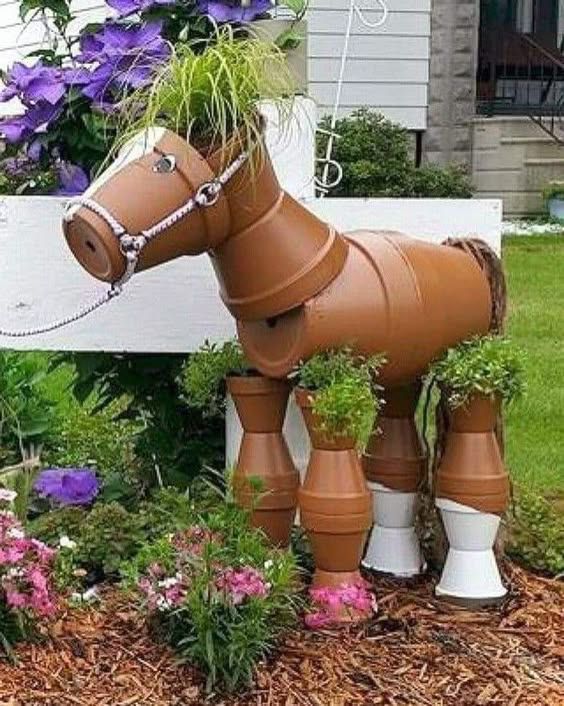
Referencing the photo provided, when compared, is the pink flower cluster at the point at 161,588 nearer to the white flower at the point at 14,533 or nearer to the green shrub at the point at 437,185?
the white flower at the point at 14,533

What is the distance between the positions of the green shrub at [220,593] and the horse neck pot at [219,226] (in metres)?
0.43

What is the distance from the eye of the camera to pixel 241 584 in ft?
8.05

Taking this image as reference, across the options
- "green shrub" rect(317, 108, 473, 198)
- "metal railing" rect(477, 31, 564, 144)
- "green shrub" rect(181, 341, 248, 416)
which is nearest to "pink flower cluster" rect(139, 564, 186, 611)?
"green shrub" rect(181, 341, 248, 416)

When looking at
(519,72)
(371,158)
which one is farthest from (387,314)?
(519,72)

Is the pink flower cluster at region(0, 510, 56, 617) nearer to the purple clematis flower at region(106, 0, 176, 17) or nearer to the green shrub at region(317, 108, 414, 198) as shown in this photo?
the purple clematis flower at region(106, 0, 176, 17)

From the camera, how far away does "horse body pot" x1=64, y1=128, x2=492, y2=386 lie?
246 cm

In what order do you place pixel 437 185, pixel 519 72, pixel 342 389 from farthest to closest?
pixel 519 72
pixel 437 185
pixel 342 389

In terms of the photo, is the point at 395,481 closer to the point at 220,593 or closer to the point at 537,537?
the point at 537,537

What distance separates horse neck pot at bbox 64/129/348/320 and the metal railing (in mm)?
11885

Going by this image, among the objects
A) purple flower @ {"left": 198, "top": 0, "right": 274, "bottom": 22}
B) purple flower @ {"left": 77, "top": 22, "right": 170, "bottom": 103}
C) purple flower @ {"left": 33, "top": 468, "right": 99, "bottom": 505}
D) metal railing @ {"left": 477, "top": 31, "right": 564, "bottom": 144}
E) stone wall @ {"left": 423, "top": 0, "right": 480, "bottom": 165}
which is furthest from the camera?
metal railing @ {"left": 477, "top": 31, "right": 564, "bottom": 144}

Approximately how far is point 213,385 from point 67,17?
41.7 inches

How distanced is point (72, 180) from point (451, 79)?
10.3 metres

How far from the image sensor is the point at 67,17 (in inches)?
135

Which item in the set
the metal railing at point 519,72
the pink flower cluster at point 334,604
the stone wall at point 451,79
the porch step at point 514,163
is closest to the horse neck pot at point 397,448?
the pink flower cluster at point 334,604
